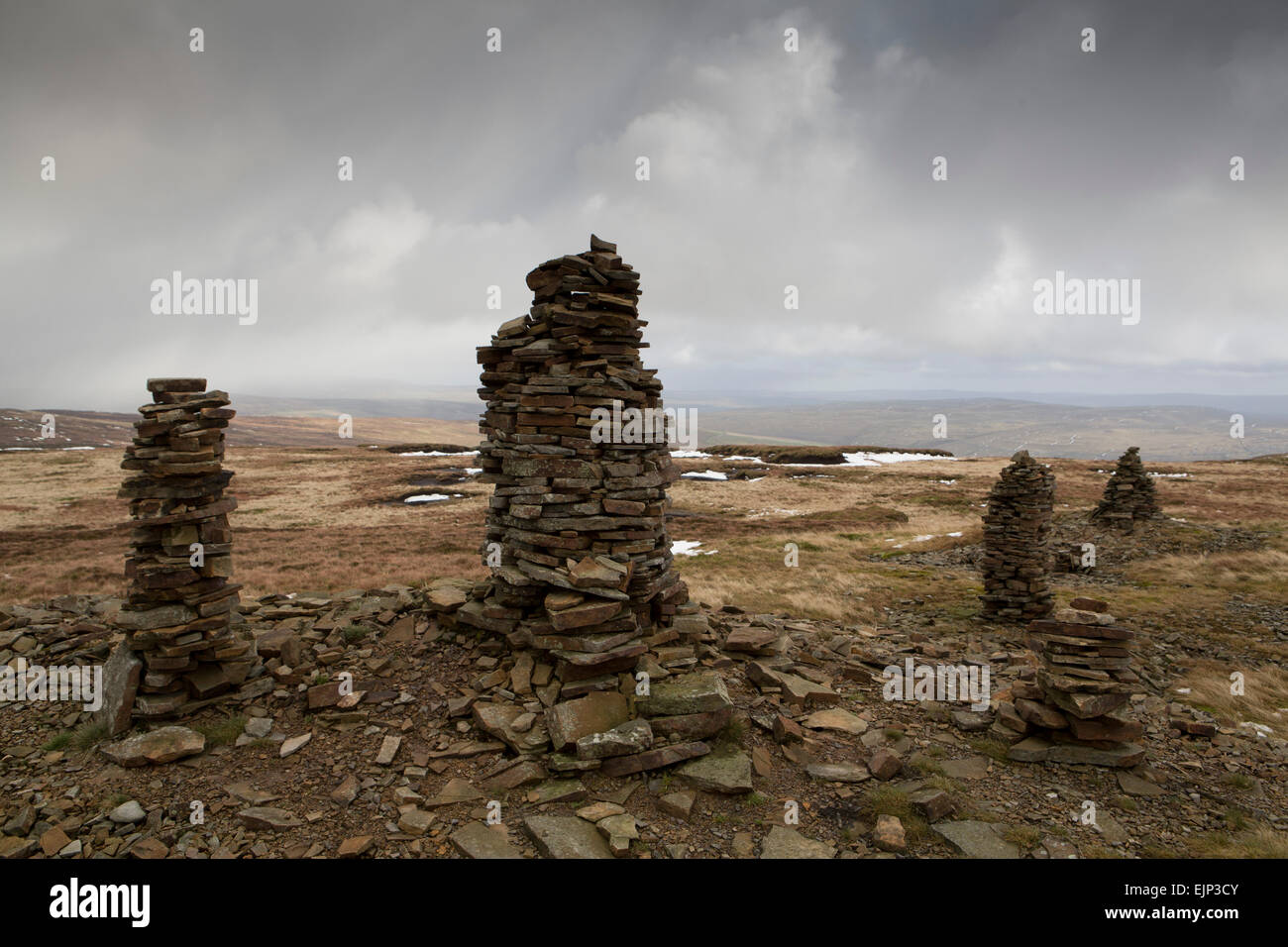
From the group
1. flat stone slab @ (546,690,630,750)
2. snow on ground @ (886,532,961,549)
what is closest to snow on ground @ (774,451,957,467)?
snow on ground @ (886,532,961,549)

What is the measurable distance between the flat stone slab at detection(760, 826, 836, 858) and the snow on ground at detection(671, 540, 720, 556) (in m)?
23.7

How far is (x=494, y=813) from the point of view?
801 cm

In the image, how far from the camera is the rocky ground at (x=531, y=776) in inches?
302

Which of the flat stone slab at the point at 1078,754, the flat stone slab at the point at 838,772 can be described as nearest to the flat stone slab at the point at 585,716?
the flat stone slab at the point at 838,772

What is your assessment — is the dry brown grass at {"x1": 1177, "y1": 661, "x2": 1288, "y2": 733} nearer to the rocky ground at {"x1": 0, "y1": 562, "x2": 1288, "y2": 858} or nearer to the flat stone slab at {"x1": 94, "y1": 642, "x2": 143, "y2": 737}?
the rocky ground at {"x1": 0, "y1": 562, "x2": 1288, "y2": 858}

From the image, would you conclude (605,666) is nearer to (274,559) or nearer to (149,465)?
(149,465)

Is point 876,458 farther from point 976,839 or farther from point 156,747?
point 156,747

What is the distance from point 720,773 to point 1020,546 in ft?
51.1

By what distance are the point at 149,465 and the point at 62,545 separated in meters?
31.7

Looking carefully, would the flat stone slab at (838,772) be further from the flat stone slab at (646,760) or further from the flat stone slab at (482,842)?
the flat stone slab at (482,842)

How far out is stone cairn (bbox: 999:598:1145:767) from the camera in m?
9.70

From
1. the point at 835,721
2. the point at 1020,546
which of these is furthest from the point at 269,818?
the point at 1020,546
